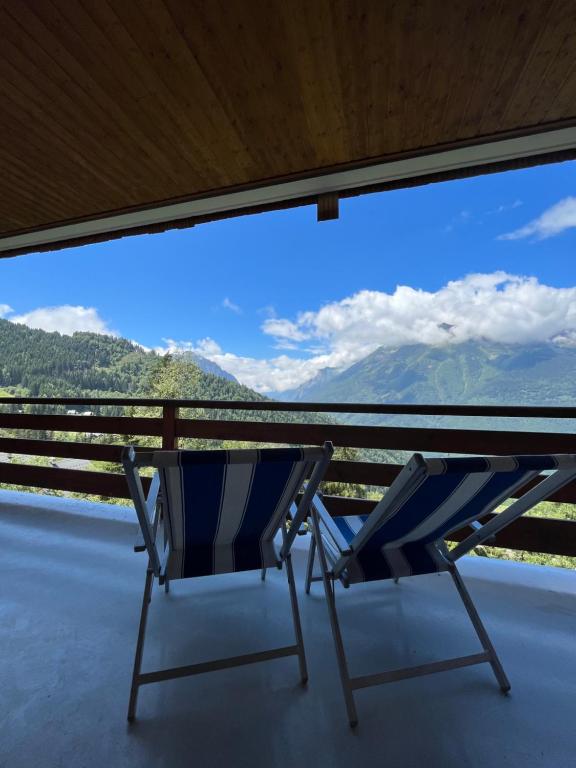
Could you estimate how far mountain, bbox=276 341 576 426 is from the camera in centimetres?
1234

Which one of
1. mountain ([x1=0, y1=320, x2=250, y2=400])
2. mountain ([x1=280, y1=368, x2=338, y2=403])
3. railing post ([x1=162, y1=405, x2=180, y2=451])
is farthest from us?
mountain ([x1=280, y1=368, x2=338, y2=403])

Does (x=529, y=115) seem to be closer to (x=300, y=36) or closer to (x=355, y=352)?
(x=300, y=36)

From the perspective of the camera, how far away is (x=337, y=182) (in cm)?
267

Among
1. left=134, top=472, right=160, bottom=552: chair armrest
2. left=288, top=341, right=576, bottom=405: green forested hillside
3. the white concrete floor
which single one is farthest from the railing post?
left=288, top=341, right=576, bottom=405: green forested hillside

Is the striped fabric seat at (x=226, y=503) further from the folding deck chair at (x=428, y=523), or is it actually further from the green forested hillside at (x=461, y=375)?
the green forested hillside at (x=461, y=375)

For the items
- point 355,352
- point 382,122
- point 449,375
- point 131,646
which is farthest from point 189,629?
point 355,352

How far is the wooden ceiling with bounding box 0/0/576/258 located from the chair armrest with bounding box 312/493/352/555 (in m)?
2.12

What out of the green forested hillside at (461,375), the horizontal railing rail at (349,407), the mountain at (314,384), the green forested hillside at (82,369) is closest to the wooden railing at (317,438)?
the horizontal railing rail at (349,407)

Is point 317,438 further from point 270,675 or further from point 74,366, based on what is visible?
point 74,366

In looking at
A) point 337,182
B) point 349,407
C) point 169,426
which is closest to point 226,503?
point 349,407

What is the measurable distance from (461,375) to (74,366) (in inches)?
548

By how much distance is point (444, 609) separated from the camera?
1734mm

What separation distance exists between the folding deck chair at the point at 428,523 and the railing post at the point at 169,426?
164 cm

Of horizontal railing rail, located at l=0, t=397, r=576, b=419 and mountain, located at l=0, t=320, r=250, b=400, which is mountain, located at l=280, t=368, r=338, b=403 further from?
horizontal railing rail, located at l=0, t=397, r=576, b=419
